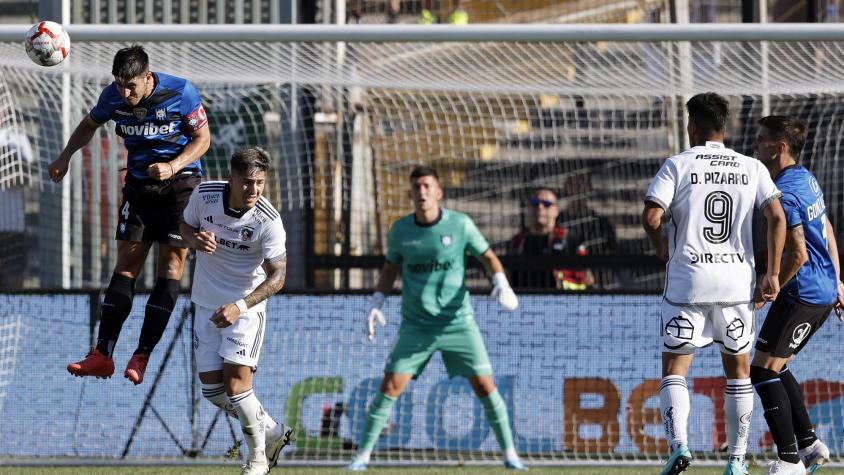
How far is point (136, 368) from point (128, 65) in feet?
5.82

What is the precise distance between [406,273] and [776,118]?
3584 millimetres

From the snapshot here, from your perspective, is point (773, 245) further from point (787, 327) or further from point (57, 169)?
point (57, 169)

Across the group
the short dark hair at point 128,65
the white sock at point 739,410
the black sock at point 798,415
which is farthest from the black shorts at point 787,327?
A: the short dark hair at point 128,65

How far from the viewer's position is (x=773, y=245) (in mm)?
6969

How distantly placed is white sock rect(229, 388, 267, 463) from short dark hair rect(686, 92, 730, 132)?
305 cm

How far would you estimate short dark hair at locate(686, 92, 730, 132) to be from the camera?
23.0 ft

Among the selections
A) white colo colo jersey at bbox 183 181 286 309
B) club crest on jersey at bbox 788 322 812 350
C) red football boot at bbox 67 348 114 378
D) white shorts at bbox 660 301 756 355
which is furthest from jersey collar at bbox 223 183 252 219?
club crest on jersey at bbox 788 322 812 350

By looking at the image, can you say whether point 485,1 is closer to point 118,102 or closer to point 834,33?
point 834,33

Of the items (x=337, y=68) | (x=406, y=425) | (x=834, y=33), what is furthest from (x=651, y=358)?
(x=337, y=68)

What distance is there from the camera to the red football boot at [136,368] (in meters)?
7.59

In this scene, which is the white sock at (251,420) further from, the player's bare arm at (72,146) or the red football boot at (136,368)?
the player's bare arm at (72,146)

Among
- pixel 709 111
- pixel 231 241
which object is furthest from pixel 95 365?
pixel 709 111

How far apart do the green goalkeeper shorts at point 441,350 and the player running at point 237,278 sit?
228cm

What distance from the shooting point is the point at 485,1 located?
1540cm
